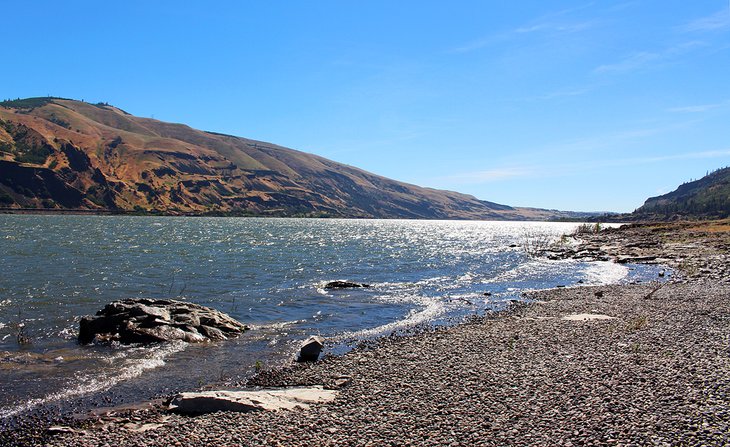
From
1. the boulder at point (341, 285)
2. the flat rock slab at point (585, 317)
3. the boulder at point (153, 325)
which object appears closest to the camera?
the boulder at point (153, 325)

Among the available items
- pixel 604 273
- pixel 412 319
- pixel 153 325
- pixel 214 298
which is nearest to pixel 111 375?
pixel 153 325

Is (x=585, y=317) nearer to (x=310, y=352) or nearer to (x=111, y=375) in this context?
(x=310, y=352)

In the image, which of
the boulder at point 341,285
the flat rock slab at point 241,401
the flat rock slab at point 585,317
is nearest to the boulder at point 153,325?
the flat rock slab at point 241,401

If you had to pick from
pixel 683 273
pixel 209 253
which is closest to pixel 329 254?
pixel 209 253

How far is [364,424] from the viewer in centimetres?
1273

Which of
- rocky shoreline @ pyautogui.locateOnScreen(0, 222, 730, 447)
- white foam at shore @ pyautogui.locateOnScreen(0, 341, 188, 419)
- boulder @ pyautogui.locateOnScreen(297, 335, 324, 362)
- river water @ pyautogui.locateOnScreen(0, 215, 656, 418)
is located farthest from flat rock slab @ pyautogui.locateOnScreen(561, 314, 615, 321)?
white foam at shore @ pyautogui.locateOnScreen(0, 341, 188, 419)

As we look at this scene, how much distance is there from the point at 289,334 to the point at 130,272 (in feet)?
106

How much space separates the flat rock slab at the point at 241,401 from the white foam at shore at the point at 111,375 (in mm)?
4573

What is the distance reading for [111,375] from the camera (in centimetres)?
1914

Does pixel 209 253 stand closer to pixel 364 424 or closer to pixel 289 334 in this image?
pixel 289 334

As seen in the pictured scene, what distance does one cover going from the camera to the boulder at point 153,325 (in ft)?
80.3

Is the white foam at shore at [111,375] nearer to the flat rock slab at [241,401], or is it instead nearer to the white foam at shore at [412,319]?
the flat rock slab at [241,401]

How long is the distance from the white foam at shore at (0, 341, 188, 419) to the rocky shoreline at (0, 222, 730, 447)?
2.74m

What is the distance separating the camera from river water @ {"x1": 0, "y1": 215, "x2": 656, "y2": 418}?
62.7 ft
